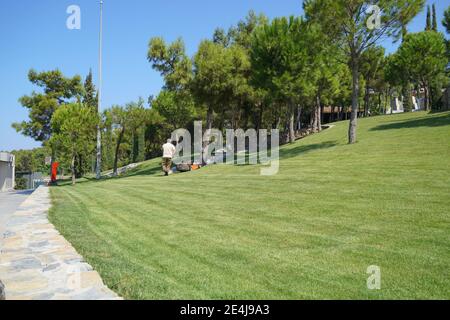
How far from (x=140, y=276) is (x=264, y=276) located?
149 cm

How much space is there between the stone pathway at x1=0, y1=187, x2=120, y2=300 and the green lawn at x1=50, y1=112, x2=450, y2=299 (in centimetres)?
22

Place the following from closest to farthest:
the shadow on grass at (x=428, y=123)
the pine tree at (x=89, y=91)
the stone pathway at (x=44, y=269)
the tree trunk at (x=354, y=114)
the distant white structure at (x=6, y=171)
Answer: the stone pathway at (x=44, y=269)
the tree trunk at (x=354, y=114)
the shadow on grass at (x=428, y=123)
the distant white structure at (x=6, y=171)
the pine tree at (x=89, y=91)

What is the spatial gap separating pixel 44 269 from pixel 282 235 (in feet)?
12.1

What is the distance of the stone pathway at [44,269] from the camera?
145 inches

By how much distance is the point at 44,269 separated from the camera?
14.7 ft

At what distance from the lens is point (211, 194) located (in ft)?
36.9

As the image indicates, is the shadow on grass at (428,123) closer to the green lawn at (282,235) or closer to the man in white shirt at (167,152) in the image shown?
the green lawn at (282,235)

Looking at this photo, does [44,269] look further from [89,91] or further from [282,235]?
[89,91]

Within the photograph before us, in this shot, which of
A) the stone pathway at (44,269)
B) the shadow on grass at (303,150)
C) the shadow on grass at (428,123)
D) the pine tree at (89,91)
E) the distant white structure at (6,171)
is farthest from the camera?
the pine tree at (89,91)

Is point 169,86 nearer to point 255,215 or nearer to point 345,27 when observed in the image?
point 345,27

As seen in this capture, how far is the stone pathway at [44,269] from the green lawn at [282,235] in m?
0.22

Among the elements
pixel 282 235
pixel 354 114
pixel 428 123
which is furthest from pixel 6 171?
pixel 282 235

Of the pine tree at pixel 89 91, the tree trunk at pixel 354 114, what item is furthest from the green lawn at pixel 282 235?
the pine tree at pixel 89 91

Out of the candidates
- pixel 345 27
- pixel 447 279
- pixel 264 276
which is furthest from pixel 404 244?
pixel 345 27
